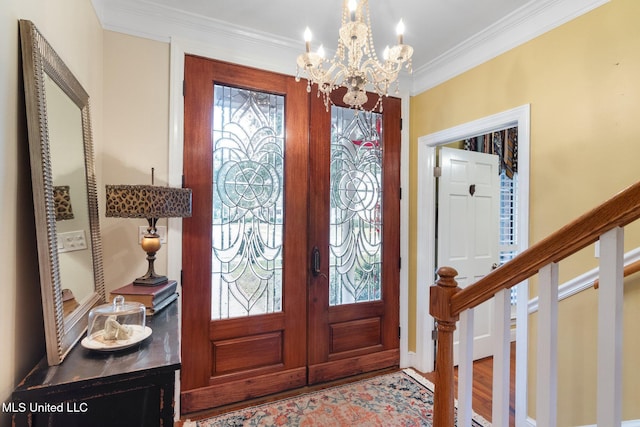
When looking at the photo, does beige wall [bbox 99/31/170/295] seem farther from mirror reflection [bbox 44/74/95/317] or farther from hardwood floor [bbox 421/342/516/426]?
hardwood floor [bbox 421/342/516/426]

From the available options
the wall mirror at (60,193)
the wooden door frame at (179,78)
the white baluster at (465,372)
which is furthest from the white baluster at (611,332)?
the wooden door frame at (179,78)

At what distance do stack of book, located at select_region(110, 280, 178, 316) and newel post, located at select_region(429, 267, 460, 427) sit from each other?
47.2 inches

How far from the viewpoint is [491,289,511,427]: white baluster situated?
0.98 metres

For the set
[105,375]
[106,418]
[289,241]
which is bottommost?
[106,418]

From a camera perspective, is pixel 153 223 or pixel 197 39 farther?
pixel 197 39

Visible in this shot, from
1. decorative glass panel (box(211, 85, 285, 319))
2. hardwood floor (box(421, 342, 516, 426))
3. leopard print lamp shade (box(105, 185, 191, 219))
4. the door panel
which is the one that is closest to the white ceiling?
the door panel

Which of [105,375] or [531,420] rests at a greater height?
[105,375]

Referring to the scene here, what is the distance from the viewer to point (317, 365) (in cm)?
254

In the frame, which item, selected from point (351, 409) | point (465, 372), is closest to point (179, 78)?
point (465, 372)

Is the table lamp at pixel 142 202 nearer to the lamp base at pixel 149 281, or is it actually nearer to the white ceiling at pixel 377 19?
the lamp base at pixel 149 281

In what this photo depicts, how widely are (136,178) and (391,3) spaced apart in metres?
1.89

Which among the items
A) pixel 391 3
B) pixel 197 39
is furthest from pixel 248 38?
pixel 391 3

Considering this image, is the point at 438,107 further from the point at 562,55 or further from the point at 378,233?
the point at 378,233

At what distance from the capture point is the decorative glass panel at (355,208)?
262 cm
